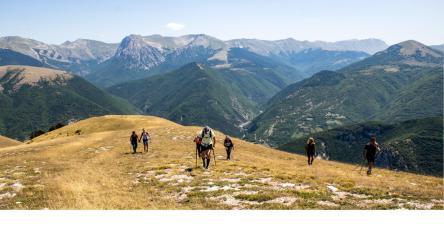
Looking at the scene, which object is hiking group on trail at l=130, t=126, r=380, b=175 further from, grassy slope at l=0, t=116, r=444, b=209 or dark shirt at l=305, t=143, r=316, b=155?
grassy slope at l=0, t=116, r=444, b=209

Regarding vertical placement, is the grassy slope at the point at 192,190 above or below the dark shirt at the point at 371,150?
below

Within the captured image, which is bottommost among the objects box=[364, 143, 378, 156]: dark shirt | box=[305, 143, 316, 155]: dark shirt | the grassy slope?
the grassy slope

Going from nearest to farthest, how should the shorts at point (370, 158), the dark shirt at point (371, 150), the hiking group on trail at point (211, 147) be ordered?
the hiking group on trail at point (211, 147) < the shorts at point (370, 158) < the dark shirt at point (371, 150)

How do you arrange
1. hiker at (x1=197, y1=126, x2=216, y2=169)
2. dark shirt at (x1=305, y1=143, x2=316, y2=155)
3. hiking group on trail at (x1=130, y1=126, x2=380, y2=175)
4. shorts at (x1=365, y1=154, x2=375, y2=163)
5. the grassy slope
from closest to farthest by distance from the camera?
the grassy slope → hiker at (x1=197, y1=126, x2=216, y2=169) → hiking group on trail at (x1=130, y1=126, x2=380, y2=175) → shorts at (x1=365, y1=154, x2=375, y2=163) → dark shirt at (x1=305, y1=143, x2=316, y2=155)

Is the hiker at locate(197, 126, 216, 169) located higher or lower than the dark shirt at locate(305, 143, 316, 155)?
higher

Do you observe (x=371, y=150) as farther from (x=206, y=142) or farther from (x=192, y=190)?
(x=192, y=190)

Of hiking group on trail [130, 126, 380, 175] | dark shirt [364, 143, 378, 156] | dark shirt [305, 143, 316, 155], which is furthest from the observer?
dark shirt [305, 143, 316, 155]

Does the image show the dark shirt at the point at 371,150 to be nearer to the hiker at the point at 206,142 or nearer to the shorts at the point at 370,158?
the shorts at the point at 370,158

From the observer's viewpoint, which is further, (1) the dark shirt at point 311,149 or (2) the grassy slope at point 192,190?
(1) the dark shirt at point 311,149

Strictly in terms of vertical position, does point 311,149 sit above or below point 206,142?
below

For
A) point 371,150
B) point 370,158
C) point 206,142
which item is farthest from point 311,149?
point 206,142

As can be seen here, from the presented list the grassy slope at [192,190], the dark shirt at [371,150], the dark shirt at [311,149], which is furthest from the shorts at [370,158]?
the grassy slope at [192,190]

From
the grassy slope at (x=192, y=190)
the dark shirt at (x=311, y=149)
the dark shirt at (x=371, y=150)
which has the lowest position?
the grassy slope at (x=192, y=190)

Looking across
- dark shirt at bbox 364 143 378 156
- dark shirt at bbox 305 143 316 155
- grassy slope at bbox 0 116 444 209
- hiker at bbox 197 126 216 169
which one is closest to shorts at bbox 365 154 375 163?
dark shirt at bbox 364 143 378 156
